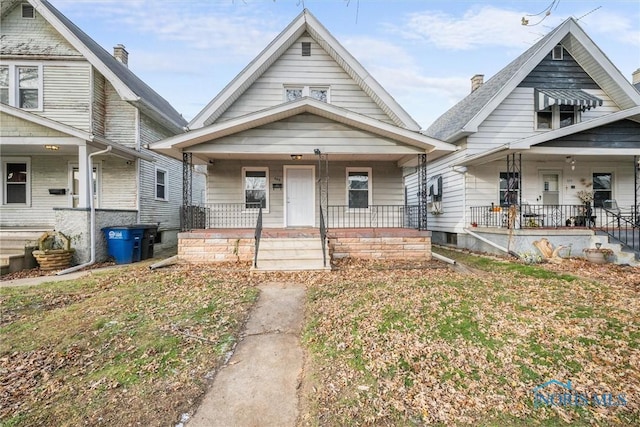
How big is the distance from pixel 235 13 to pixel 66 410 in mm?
4651

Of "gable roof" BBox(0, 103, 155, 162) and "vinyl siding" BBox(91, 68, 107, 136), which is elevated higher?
"vinyl siding" BBox(91, 68, 107, 136)

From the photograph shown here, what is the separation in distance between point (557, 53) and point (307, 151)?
10.5 metres

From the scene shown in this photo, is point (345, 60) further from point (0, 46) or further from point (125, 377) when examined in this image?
point (0, 46)

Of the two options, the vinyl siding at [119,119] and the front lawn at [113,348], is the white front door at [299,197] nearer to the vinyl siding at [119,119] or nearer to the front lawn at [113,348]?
the front lawn at [113,348]

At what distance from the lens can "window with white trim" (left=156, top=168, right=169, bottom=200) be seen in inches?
516

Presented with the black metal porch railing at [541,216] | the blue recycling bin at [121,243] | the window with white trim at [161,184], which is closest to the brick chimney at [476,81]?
the black metal porch railing at [541,216]

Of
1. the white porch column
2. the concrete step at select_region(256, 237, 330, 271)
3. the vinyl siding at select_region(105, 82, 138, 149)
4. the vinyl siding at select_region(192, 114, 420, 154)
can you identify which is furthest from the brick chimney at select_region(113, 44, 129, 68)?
the concrete step at select_region(256, 237, 330, 271)

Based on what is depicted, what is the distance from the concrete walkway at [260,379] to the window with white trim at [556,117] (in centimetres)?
1213

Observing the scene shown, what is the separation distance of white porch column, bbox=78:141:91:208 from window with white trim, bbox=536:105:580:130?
15.4 m

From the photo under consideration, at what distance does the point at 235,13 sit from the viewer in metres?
4.04

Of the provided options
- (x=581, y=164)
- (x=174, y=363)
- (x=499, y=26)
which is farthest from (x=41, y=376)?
(x=581, y=164)

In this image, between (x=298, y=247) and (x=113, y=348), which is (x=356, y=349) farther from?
(x=298, y=247)

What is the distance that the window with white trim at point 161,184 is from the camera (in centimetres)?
1311

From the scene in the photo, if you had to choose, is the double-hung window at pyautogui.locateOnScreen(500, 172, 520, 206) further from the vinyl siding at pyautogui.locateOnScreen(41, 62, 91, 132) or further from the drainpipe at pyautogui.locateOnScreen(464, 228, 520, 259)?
the vinyl siding at pyautogui.locateOnScreen(41, 62, 91, 132)
